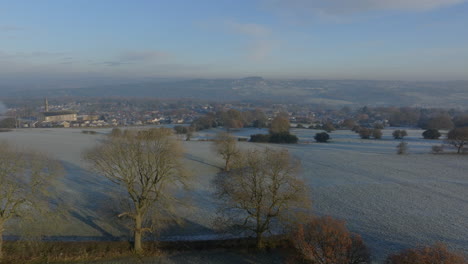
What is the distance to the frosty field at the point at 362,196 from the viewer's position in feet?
47.9

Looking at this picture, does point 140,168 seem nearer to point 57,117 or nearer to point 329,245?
point 329,245

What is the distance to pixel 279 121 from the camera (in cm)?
4972

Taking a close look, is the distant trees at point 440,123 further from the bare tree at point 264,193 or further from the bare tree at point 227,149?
the bare tree at point 264,193

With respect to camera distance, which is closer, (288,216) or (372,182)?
(288,216)

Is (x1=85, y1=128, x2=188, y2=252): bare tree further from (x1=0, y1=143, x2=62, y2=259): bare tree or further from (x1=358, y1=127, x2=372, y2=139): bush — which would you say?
(x1=358, y1=127, x2=372, y2=139): bush

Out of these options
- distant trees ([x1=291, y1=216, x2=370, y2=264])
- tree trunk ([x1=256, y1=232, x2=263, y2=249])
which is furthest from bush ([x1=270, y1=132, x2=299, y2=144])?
distant trees ([x1=291, y1=216, x2=370, y2=264])

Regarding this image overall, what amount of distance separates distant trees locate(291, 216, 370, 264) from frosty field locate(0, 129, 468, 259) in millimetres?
2861

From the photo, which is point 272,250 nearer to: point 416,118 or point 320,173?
point 320,173

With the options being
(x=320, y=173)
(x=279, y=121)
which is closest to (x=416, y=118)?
(x=279, y=121)

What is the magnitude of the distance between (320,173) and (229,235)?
14.2 meters

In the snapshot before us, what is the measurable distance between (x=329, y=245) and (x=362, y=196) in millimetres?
10803

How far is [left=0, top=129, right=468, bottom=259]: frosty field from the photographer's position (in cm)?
1459

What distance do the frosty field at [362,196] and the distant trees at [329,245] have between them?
2861mm

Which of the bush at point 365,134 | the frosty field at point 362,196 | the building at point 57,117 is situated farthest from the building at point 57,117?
the bush at point 365,134
